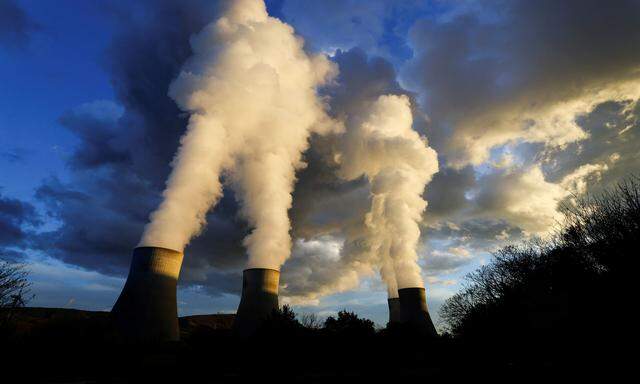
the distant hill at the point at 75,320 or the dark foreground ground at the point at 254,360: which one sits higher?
the distant hill at the point at 75,320

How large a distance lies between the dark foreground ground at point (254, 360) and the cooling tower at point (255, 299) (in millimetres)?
1414

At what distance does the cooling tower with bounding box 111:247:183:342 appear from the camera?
55.2 feet

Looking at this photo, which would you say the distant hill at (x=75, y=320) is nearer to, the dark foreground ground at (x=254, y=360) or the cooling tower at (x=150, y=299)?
the dark foreground ground at (x=254, y=360)

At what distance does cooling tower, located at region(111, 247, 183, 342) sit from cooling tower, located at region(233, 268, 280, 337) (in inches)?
162

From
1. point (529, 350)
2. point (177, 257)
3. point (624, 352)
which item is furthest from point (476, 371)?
point (177, 257)

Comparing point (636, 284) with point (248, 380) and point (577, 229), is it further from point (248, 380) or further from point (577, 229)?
point (248, 380)

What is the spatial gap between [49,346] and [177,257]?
6.45 m

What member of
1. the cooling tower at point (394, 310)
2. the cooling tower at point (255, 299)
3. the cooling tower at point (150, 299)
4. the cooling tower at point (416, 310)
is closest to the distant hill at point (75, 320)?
the cooling tower at point (150, 299)

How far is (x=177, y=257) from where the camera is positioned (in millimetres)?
19016

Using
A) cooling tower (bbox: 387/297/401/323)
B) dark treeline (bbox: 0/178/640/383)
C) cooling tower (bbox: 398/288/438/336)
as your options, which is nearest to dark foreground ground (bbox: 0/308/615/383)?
dark treeline (bbox: 0/178/640/383)

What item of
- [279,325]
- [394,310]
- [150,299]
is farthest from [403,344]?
[394,310]

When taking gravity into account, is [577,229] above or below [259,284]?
above

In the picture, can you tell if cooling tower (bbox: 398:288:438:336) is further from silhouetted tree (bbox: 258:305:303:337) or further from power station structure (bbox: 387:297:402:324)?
power station structure (bbox: 387:297:402:324)

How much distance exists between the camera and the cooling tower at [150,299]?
1681cm
